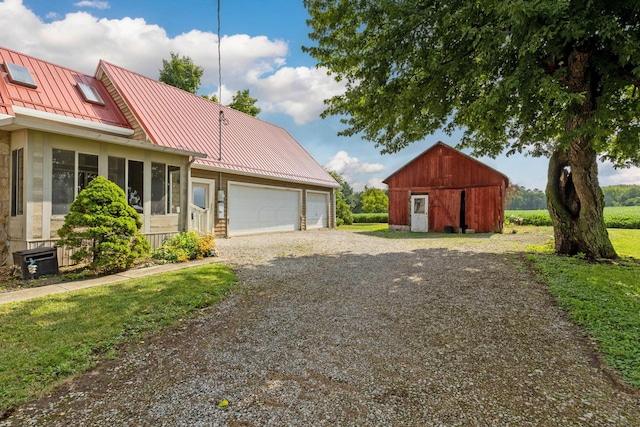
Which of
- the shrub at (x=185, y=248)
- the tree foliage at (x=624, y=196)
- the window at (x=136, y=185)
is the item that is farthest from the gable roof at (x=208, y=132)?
the tree foliage at (x=624, y=196)

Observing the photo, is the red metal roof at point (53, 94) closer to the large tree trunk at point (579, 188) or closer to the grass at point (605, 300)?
the grass at point (605, 300)

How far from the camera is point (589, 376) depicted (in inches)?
109

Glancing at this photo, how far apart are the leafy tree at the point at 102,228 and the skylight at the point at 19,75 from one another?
16.6 feet

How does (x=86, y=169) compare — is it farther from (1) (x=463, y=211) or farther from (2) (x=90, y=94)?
(1) (x=463, y=211)

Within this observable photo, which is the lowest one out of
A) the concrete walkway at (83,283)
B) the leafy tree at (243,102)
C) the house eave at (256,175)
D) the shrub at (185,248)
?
the concrete walkway at (83,283)

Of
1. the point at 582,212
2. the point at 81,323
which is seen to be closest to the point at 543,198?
the point at 582,212

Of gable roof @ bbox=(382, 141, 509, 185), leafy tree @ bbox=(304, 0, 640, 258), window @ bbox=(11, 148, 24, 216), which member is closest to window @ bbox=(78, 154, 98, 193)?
window @ bbox=(11, 148, 24, 216)

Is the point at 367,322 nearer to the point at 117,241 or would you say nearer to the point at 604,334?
the point at 604,334

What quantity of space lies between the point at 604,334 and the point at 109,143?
952 centimetres

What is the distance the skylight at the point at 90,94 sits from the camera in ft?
32.7

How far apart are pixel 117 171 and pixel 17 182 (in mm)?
1890

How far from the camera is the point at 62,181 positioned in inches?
273

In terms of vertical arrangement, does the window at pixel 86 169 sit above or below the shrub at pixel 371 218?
above

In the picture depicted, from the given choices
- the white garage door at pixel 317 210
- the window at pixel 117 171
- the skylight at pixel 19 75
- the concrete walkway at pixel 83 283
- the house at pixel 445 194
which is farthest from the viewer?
the white garage door at pixel 317 210
